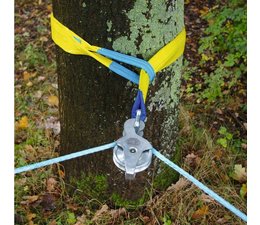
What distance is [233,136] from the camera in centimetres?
323

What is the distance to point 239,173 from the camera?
272 centimetres

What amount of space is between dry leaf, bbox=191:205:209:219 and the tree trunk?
0.24 meters

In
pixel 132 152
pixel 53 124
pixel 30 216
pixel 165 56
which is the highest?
pixel 165 56

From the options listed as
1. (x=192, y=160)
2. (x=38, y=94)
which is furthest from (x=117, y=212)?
(x=38, y=94)

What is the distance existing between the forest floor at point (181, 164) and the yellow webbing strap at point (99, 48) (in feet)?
2.80

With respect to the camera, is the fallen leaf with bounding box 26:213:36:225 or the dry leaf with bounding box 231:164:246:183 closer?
the fallen leaf with bounding box 26:213:36:225

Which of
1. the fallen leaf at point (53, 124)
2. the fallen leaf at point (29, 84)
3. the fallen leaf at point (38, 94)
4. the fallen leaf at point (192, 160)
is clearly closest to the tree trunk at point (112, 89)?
the fallen leaf at point (192, 160)

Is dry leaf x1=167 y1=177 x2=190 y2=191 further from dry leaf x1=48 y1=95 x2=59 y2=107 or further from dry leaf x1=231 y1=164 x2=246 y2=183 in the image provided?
dry leaf x1=48 y1=95 x2=59 y2=107

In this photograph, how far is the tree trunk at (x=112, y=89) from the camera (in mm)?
1857

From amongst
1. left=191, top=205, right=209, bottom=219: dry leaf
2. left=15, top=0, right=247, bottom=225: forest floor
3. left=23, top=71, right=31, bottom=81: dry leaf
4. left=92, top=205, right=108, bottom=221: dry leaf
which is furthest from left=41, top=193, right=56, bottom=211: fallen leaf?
left=23, top=71, right=31, bottom=81: dry leaf

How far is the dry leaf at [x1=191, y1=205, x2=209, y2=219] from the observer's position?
7.79 ft

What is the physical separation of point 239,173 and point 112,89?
1.19 metres

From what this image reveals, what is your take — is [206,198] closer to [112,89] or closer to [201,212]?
[201,212]

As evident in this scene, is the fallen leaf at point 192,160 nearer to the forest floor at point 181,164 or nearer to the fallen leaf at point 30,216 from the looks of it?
the forest floor at point 181,164
